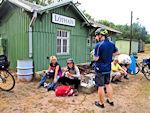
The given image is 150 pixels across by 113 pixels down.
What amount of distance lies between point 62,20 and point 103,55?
4341 mm

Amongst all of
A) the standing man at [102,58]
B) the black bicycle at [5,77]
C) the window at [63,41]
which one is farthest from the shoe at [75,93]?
the window at [63,41]

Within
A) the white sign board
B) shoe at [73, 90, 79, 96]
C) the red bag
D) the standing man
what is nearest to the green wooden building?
the white sign board

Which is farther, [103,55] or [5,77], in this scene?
[5,77]

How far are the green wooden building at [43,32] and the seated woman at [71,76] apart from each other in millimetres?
2092

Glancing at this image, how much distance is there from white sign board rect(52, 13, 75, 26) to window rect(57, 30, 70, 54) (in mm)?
513

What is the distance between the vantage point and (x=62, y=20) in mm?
6570

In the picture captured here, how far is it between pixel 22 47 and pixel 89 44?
15.5ft

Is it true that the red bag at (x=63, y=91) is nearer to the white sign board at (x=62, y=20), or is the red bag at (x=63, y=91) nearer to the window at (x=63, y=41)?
the window at (x=63, y=41)

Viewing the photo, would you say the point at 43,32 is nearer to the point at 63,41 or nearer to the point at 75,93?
the point at 63,41

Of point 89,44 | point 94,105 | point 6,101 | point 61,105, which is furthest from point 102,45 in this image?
point 89,44

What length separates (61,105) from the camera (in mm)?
3258

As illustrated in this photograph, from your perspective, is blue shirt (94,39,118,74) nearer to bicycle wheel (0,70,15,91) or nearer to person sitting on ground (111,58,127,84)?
person sitting on ground (111,58,127,84)

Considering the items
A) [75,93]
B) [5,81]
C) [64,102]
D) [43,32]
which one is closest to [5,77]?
[5,81]

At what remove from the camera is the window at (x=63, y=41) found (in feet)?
22.2
